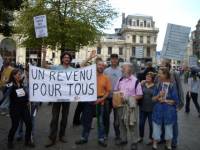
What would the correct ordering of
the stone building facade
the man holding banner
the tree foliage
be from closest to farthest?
the man holding banner < the tree foliage < the stone building facade

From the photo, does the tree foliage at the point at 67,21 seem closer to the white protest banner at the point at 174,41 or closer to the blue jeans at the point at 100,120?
the white protest banner at the point at 174,41

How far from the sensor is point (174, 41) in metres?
14.2

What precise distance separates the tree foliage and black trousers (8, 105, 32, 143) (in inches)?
1230

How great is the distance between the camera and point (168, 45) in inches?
556

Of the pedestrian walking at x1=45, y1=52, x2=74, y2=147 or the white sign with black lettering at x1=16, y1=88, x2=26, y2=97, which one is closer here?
the white sign with black lettering at x1=16, y1=88, x2=26, y2=97

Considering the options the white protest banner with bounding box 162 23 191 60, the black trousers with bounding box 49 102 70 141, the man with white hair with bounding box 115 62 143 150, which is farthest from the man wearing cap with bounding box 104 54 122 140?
the white protest banner with bounding box 162 23 191 60

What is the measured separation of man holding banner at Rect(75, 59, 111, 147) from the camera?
10.3 meters

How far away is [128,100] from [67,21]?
3275 centimetres

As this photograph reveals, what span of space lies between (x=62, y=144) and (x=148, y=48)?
419ft

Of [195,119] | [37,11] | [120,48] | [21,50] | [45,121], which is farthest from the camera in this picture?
[120,48]

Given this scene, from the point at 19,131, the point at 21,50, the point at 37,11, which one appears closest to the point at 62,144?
the point at 19,131

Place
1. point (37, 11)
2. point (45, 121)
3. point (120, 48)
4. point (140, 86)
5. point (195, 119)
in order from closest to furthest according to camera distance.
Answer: point (140, 86) < point (45, 121) < point (195, 119) < point (37, 11) < point (120, 48)

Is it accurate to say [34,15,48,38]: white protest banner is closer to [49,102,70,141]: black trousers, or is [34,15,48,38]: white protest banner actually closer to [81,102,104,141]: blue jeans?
[49,102,70,141]: black trousers

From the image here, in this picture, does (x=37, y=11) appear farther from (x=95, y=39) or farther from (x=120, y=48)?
(x=120, y=48)
